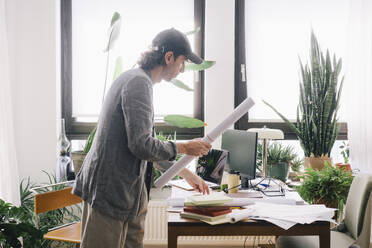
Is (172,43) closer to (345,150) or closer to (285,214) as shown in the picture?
(285,214)

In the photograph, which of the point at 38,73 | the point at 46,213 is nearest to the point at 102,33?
the point at 38,73

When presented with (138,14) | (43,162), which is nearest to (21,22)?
(138,14)

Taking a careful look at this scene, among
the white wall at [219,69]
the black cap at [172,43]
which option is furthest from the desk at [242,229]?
the white wall at [219,69]

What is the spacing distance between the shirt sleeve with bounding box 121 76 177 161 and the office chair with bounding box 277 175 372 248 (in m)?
1.13

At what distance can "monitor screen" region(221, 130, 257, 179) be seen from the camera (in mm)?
2291

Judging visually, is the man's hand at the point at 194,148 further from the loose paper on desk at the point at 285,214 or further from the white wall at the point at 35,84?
the white wall at the point at 35,84

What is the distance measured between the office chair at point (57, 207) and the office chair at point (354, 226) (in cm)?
133

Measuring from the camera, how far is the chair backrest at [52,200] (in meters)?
2.35

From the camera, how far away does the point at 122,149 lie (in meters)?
1.50

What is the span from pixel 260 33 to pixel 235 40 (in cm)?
25

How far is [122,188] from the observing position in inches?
58.7

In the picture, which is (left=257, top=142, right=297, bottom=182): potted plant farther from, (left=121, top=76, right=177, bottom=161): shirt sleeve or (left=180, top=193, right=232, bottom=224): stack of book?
(left=121, top=76, right=177, bottom=161): shirt sleeve

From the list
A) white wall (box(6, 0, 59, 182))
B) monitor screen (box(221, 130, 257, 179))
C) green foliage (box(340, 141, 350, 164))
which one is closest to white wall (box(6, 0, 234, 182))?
white wall (box(6, 0, 59, 182))

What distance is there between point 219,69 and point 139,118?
2026mm
